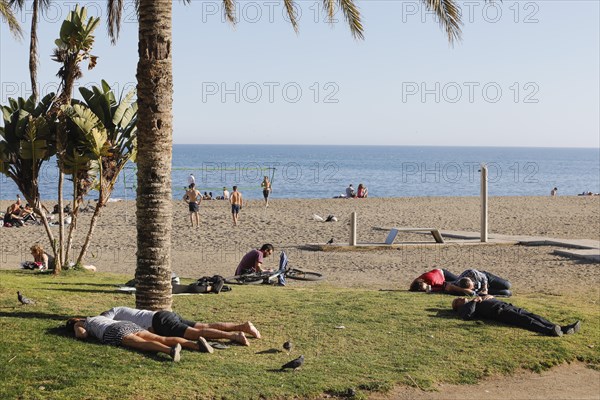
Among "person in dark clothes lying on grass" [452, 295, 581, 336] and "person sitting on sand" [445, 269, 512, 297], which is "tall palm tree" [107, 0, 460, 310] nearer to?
"person in dark clothes lying on grass" [452, 295, 581, 336]

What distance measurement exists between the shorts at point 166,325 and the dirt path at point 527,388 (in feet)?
7.32

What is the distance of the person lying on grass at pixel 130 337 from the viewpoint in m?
8.88

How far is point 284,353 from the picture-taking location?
31.1 ft

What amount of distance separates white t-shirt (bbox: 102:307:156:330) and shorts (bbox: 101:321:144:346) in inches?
6.3

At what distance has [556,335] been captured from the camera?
1067cm

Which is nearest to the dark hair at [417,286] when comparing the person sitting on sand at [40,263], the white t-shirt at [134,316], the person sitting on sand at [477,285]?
the person sitting on sand at [477,285]

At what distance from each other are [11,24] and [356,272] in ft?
34.4

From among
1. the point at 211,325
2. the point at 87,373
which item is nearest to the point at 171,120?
the point at 211,325

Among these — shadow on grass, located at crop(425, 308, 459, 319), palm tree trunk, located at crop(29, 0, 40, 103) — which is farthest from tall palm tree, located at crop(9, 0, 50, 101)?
shadow on grass, located at crop(425, 308, 459, 319)

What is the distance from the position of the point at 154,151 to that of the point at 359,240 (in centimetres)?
1526

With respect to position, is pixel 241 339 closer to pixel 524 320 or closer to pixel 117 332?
pixel 117 332

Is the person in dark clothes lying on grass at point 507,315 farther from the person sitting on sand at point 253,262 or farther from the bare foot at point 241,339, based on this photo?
the person sitting on sand at point 253,262

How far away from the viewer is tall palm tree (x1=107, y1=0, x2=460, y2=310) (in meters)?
9.80

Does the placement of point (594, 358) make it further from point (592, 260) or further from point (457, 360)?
point (592, 260)
